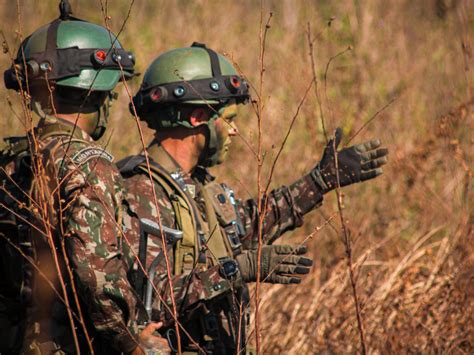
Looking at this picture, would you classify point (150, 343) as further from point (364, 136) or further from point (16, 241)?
point (364, 136)

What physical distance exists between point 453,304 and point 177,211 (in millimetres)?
2134

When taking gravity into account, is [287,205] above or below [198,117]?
below

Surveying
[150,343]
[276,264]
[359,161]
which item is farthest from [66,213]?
[359,161]

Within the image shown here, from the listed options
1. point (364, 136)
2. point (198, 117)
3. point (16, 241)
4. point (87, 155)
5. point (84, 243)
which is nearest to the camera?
point (84, 243)

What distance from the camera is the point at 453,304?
19.4 feet

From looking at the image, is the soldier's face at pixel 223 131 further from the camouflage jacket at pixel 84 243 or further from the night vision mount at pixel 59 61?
the camouflage jacket at pixel 84 243

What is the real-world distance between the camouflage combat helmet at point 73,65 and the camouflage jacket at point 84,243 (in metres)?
0.33

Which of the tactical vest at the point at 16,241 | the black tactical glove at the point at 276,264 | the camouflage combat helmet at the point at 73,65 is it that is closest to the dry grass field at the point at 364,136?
the black tactical glove at the point at 276,264

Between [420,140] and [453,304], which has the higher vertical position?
[420,140]

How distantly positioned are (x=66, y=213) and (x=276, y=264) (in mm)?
1116

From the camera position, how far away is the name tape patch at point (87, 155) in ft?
12.6

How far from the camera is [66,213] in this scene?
3.78 meters

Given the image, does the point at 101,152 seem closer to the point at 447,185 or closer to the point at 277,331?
the point at 277,331

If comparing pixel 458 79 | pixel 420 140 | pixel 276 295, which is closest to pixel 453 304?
pixel 276 295
